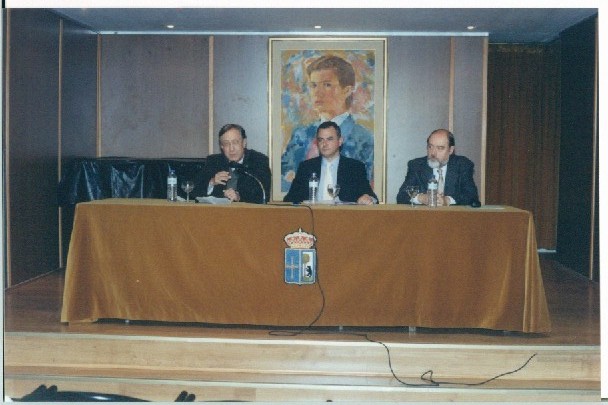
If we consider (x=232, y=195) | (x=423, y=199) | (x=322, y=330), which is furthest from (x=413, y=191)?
(x=232, y=195)

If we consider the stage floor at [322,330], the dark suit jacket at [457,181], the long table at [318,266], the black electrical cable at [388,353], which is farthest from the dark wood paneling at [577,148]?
the black electrical cable at [388,353]

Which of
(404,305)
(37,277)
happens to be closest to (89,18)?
(37,277)

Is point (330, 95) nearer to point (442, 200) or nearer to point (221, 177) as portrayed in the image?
point (221, 177)

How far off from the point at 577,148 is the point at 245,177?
12.5 feet

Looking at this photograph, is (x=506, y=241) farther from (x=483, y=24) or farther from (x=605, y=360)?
(x=483, y=24)

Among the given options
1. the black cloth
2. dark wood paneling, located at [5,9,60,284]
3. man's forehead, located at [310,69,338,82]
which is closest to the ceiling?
man's forehead, located at [310,69,338,82]

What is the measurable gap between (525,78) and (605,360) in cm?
569

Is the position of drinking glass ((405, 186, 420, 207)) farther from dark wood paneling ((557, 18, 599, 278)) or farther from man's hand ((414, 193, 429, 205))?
dark wood paneling ((557, 18, 599, 278))

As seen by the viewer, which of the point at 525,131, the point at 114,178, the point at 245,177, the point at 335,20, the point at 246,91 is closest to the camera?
the point at 245,177

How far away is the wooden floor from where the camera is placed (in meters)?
3.98

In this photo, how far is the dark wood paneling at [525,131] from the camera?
884cm

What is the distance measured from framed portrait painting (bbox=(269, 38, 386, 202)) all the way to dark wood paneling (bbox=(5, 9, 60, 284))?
2.18m

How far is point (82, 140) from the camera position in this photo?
751 cm

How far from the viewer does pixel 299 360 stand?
4.26 m
